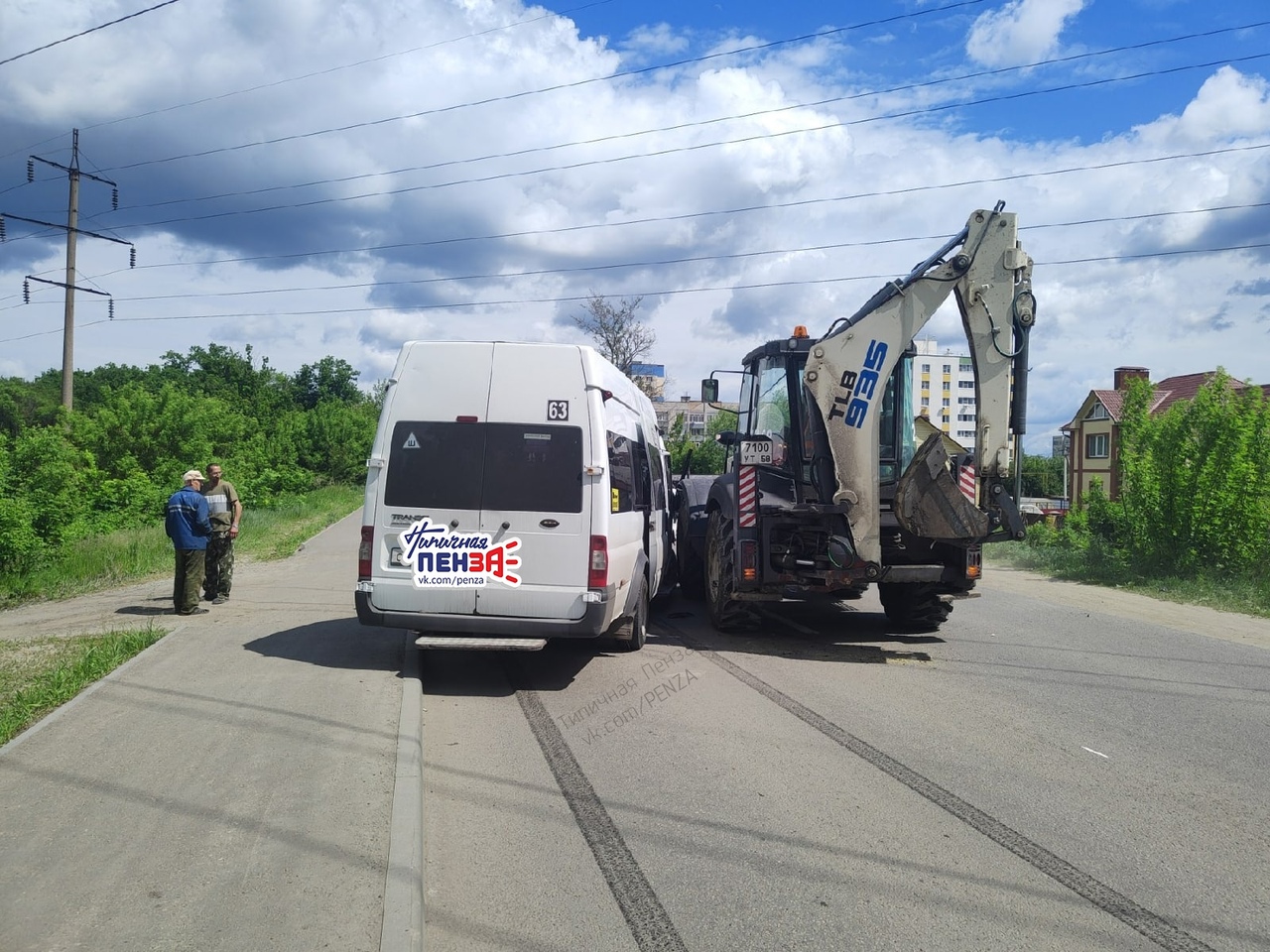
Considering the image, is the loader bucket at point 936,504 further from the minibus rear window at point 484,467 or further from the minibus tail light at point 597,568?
the minibus rear window at point 484,467

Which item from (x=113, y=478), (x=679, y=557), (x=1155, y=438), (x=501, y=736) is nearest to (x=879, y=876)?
(x=501, y=736)

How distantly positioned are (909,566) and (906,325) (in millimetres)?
2367

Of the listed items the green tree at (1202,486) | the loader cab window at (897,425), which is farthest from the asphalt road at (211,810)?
the green tree at (1202,486)

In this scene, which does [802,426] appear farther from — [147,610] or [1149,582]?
[1149,582]

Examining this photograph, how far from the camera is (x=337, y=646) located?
937 centimetres

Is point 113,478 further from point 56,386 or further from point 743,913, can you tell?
point 56,386

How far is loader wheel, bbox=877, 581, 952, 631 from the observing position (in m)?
10.7

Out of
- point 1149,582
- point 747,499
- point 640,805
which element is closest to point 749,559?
point 747,499

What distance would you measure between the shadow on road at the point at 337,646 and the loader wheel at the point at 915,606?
520 centimetres

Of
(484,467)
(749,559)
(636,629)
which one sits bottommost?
(636,629)

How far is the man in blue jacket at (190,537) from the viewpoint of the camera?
1047 centimetres

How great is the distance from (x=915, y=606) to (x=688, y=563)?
3.71m

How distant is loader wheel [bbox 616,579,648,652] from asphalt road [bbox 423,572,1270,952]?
144mm

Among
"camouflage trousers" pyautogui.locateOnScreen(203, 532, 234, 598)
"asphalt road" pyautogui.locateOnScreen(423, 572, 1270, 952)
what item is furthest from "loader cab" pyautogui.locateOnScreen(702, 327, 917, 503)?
"camouflage trousers" pyautogui.locateOnScreen(203, 532, 234, 598)
